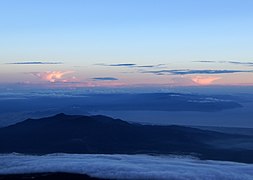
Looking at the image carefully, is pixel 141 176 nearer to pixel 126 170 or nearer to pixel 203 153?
pixel 126 170

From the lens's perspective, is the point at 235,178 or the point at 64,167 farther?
the point at 64,167

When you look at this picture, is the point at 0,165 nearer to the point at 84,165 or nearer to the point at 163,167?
the point at 84,165

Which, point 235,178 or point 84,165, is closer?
point 235,178

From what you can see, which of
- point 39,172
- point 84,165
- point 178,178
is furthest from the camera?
point 84,165

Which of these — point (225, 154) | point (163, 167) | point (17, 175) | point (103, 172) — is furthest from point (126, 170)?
point (225, 154)

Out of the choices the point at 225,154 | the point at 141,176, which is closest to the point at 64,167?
the point at 141,176

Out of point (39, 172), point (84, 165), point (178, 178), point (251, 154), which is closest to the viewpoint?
point (178, 178)

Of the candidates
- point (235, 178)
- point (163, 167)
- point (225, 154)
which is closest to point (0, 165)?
point (163, 167)

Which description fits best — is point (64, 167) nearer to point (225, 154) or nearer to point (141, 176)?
point (141, 176)

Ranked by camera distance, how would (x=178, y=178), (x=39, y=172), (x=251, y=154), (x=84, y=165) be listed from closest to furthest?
(x=178, y=178) < (x=39, y=172) < (x=84, y=165) < (x=251, y=154)
